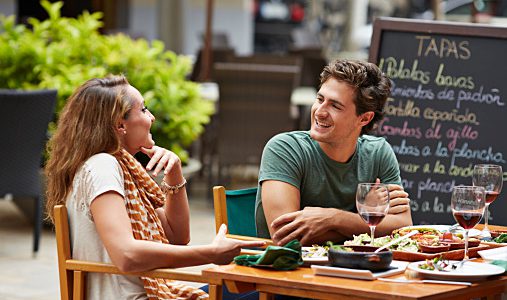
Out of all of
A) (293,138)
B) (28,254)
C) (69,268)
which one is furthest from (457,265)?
(28,254)

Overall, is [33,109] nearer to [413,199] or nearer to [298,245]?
[413,199]

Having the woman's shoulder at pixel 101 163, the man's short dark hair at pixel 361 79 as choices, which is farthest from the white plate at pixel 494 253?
the woman's shoulder at pixel 101 163

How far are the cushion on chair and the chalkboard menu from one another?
1160mm

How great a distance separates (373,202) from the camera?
3.14m

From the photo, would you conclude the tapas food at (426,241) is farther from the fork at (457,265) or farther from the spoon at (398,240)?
the fork at (457,265)

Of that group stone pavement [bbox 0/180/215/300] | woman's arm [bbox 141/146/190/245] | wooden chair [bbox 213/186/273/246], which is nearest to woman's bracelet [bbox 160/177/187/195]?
woman's arm [bbox 141/146/190/245]

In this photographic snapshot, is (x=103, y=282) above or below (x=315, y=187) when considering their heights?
below

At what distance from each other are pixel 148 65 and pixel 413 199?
3.18m

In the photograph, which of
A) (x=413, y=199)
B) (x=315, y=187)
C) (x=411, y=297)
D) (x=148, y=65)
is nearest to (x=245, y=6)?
(x=148, y=65)

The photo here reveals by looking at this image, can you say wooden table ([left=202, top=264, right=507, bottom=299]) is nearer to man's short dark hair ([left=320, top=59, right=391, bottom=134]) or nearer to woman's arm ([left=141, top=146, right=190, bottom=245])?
woman's arm ([left=141, top=146, right=190, bottom=245])

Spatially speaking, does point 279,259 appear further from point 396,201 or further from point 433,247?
point 396,201

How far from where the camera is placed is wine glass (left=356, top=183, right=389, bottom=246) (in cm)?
313

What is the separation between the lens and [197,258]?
3217 mm

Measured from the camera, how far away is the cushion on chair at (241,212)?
412 centimetres
